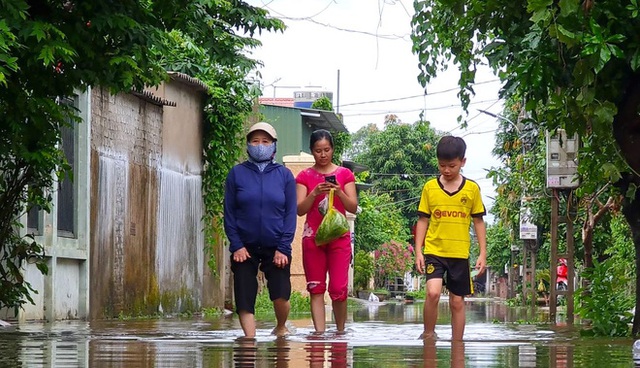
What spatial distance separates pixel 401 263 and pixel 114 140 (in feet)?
186

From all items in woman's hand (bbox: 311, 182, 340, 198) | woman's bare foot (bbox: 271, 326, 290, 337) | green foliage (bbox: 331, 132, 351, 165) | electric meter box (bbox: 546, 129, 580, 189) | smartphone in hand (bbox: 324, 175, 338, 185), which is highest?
green foliage (bbox: 331, 132, 351, 165)

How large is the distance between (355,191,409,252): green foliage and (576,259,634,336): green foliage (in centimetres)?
4840

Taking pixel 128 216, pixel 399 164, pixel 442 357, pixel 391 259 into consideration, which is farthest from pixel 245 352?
pixel 399 164

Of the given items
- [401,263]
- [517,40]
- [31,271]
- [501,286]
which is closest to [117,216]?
[31,271]

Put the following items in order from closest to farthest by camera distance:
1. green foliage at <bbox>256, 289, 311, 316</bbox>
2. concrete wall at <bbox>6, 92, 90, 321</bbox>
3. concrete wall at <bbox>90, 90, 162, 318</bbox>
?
1. concrete wall at <bbox>6, 92, 90, 321</bbox>
2. concrete wall at <bbox>90, 90, 162, 318</bbox>
3. green foliage at <bbox>256, 289, 311, 316</bbox>

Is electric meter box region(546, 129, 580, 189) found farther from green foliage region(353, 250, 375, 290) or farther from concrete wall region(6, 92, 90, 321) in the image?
green foliage region(353, 250, 375, 290)

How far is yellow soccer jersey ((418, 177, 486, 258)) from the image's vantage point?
9953 millimetres

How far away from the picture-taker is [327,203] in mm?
10391

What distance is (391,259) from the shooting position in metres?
73.8

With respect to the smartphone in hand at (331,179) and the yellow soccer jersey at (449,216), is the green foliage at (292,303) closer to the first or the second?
the smartphone in hand at (331,179)

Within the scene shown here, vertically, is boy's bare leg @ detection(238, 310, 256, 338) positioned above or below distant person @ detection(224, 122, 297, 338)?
below

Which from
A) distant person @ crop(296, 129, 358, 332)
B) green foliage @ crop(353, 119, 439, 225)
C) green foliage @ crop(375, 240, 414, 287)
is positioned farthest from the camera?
green foliage @ crop(353, 119, 439, 225)

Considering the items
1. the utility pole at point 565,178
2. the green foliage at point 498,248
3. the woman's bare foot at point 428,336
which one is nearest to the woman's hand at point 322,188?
the woman's bare foot at point 428,336

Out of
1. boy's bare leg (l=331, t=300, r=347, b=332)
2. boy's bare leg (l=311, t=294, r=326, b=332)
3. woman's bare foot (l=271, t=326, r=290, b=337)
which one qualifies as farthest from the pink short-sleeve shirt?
woman's bare foot (l=271, t=326, r=290, b=337)
